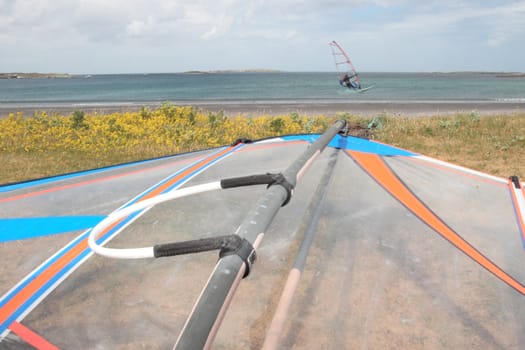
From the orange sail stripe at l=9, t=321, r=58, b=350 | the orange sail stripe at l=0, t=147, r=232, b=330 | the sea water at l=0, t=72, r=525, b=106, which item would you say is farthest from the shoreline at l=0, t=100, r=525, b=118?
the orange sail stripe at l=9, t=321, r=58, b=350

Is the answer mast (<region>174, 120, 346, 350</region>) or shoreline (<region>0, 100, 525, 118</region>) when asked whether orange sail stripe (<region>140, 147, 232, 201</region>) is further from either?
shoreline (<region>0, 100, 525, 118</region>)

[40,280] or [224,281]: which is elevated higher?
[224,281]

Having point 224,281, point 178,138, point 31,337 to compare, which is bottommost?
point 178,138

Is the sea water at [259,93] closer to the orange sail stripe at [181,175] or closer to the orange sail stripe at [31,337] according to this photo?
the orange sail stripe at [181,175]

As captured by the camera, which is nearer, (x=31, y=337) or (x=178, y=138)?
(x=31, y=337)

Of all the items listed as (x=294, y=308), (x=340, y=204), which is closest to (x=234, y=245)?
(x=294, y=308)

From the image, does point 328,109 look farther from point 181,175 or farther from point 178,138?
point 181,175

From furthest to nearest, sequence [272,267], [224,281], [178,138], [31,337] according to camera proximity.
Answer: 1. [178,138]
2. [272,267]
3. [31,337]
4. [224,281]

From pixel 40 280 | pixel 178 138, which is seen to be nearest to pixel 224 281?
pixel 40 280
